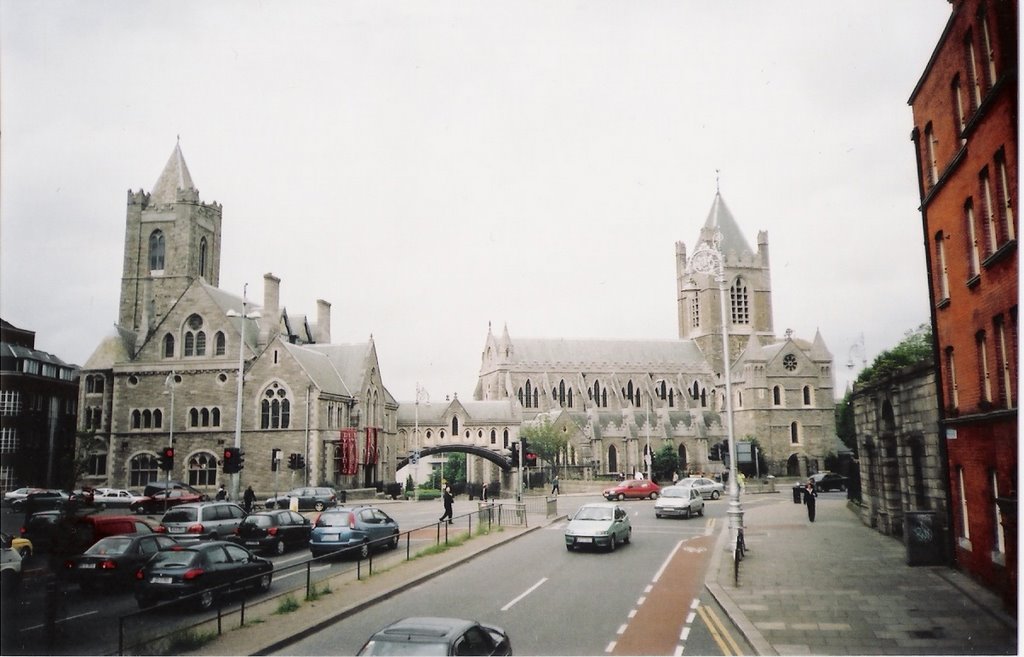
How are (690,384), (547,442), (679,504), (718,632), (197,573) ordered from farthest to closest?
(690,384) → (547,442) → (679,504) → (197,573) → (718,632)

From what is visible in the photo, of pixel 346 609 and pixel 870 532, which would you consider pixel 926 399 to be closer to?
pixel 870 532

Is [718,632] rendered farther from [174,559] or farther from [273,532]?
[273,532]

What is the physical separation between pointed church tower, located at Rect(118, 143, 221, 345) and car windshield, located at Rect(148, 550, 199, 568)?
34.0 feet

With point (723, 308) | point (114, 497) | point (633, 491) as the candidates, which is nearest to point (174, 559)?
point (723, 308)

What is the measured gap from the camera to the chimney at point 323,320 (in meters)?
51.2

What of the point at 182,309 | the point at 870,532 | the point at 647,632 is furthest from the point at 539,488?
the point at 647,632

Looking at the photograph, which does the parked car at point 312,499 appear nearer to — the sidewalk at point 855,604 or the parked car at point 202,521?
the parked car at point 202,521

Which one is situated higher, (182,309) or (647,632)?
(182,309)

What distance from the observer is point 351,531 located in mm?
16797

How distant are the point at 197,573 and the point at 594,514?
11694mm

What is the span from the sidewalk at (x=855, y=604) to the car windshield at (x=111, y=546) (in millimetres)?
11500

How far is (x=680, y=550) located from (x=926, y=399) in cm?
763

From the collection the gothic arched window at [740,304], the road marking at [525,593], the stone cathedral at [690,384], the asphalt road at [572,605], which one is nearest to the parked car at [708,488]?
the asphalt road at [572,605]

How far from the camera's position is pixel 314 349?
137 ft
